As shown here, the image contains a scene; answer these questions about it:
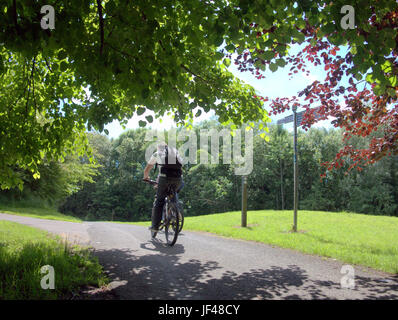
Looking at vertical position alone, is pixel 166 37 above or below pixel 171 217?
above

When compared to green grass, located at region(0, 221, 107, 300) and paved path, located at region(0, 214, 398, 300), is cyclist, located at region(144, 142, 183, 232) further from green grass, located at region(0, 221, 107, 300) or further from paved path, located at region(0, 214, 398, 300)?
green grass, located at region(0, 221, 107, 300)

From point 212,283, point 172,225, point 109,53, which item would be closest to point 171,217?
point 172,225

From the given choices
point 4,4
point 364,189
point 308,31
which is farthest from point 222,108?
point 364,189

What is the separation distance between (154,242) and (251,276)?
3.02 m

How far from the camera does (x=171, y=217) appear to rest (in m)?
6.24

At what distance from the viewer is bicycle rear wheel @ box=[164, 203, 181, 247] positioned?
6.00 meters

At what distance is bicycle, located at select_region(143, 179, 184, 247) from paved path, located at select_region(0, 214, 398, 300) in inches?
12.1

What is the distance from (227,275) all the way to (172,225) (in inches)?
90.5

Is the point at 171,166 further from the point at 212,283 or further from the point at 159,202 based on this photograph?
the point at 212,283

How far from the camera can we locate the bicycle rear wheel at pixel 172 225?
600cm

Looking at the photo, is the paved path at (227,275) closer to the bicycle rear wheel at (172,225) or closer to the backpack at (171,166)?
the bicycle rear wheel at (172,225)

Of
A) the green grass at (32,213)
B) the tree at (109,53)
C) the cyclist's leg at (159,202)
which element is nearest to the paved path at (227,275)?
the cyclist's leg at (159,202)

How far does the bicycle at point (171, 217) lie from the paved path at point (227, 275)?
1.01ft
